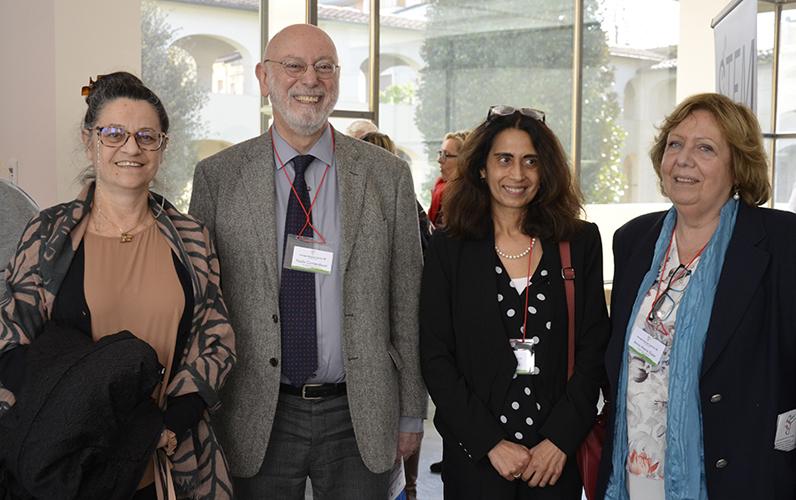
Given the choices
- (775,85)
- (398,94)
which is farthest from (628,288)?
(775,85)

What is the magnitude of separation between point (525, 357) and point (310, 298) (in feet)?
2.26

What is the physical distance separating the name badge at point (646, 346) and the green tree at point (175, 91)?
166 inches

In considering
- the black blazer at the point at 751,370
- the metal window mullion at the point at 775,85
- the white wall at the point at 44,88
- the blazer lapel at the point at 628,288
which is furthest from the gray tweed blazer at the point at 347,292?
the metal window mullion at the point at 775,85

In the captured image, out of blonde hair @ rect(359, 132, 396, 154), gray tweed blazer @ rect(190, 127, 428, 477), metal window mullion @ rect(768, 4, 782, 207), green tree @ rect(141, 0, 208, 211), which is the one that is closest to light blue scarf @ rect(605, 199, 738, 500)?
gray tweed blazer @ rect(190, 127, 428, 477)

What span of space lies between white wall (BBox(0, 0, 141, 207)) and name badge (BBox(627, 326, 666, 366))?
298 centimetres

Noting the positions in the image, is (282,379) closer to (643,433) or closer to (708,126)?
(643,433)

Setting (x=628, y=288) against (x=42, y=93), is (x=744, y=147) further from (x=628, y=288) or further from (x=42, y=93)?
(x=42, y=93)

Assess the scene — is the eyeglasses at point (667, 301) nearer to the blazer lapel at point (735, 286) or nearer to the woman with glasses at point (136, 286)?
the blazer lapel at point (735, 286)

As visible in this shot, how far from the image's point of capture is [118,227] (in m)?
1.91

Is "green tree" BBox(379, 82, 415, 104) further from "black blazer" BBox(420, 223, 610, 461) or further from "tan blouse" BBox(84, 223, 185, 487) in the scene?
"tan blouse" BBox(84, 223, 185, 487)

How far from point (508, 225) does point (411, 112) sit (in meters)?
4.81

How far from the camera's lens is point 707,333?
1948mm

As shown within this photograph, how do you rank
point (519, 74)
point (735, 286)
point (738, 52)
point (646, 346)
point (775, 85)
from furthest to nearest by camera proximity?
point (775, 85) < point (519, 74) < point (738, 52) < point (646, 346) < point (735, 286)

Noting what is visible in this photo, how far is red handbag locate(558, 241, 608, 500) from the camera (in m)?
2.18
